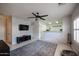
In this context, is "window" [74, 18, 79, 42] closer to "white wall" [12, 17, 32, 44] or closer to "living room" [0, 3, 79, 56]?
"living room" [0, 3, 79, 56]

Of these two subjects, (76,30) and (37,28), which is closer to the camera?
(76,30)

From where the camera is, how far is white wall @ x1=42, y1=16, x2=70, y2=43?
2053mm

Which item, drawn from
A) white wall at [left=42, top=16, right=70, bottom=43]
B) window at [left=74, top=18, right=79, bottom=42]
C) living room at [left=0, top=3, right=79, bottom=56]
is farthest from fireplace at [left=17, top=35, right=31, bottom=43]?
window at [left=74, top=18, right=79, bottom=42]

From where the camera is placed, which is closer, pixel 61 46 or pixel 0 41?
pixel 0 41

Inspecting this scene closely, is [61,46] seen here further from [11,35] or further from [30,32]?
[11,35]

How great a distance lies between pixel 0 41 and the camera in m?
1.76

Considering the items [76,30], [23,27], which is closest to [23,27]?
[23,27]

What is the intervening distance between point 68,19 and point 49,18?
0.48 meters

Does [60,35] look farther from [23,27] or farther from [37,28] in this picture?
[23,27]

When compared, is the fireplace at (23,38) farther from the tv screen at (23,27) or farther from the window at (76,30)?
the window at (76,30)

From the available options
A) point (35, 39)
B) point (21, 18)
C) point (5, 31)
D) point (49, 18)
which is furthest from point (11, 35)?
point (49, 18)

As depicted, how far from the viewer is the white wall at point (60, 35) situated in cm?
205

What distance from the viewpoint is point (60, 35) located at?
2238mm

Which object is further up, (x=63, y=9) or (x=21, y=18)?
(x=63, y=9)
